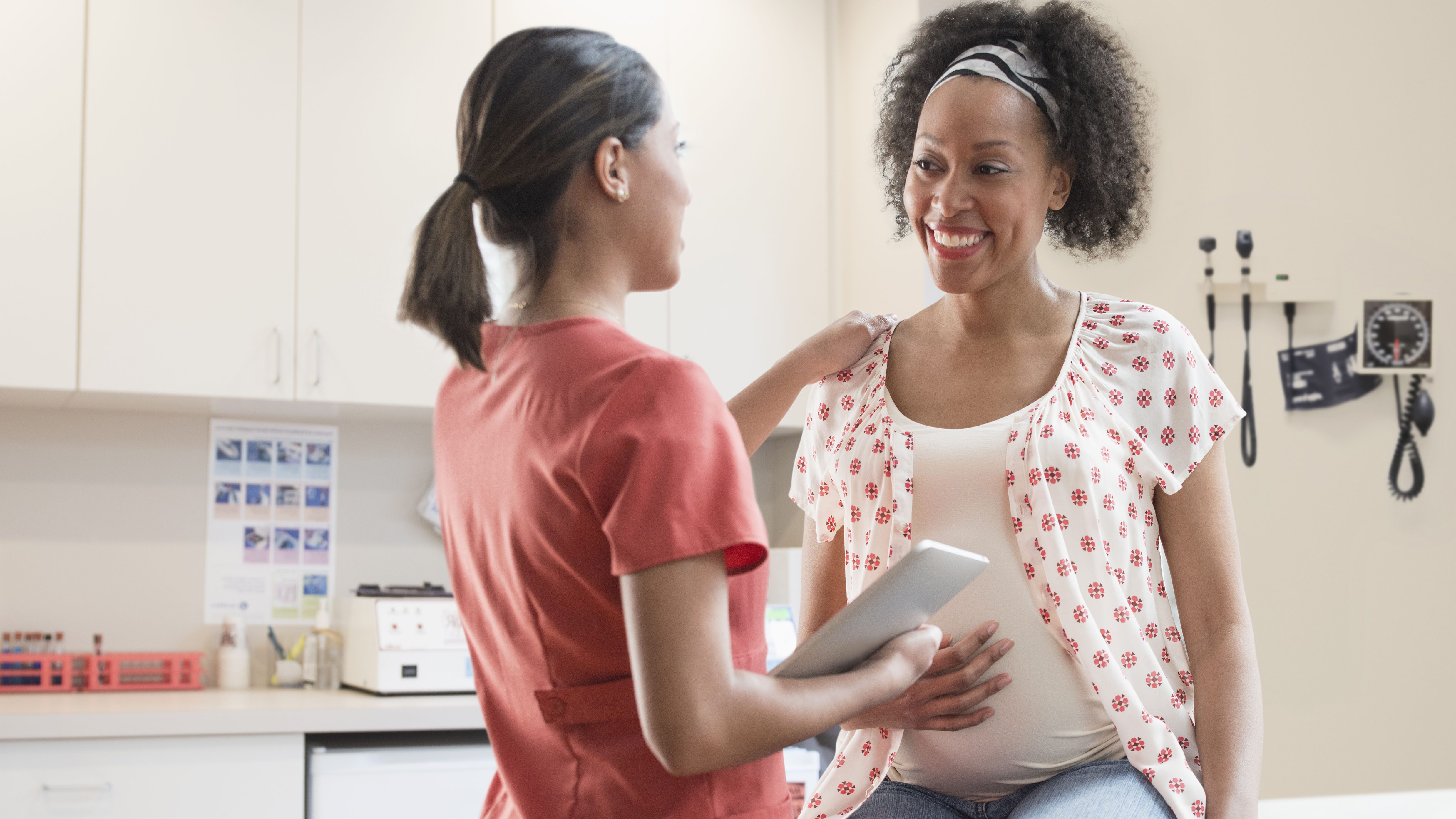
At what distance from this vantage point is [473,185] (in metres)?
0.92

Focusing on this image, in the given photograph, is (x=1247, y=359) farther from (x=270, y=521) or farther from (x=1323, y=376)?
(x=270, y=521)

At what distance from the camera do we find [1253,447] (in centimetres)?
301

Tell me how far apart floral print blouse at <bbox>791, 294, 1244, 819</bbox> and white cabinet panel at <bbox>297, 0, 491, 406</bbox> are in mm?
1611

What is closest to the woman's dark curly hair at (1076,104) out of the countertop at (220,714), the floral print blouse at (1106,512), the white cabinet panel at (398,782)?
the floral print blouse at (1106,512)

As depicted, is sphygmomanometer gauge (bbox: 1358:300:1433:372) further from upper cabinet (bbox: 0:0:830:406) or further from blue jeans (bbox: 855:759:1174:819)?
blue jeans (bbox: 855:759:1174:819)

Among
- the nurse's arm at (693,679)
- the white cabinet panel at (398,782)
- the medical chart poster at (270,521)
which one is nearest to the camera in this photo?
the nurse's arm at (693,679)

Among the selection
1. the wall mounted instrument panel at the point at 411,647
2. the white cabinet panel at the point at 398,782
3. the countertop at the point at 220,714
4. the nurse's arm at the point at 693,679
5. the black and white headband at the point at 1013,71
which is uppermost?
the black and white headband at the point at 1013,71

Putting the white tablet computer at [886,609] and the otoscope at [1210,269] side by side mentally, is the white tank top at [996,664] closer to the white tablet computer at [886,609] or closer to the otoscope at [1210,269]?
the white tablet computer at [886,609]

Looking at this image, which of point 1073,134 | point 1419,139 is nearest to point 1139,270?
point 1419,139

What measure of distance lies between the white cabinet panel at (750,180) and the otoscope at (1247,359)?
100cm

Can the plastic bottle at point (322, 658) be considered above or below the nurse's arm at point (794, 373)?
below

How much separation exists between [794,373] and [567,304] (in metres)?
0.54

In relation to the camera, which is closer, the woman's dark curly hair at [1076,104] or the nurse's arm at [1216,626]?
the nurse's arm at [1216,626]

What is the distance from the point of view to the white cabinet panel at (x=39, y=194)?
2.43 m
